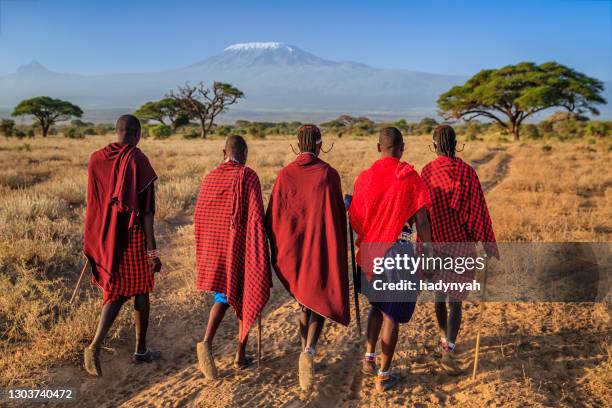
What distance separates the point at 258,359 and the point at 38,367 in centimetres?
168

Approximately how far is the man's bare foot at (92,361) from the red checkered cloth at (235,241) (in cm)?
92

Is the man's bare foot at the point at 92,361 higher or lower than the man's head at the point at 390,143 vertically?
lower

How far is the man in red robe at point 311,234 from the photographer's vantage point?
3.41 m

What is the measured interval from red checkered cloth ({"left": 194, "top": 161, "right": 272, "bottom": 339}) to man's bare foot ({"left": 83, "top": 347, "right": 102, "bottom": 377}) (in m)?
0.92

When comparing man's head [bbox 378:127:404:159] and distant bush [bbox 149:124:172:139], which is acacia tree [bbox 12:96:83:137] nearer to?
distant bush [bbox 149:124:172:139]

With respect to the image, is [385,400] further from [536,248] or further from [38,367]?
[536,248]

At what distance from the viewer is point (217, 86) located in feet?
136

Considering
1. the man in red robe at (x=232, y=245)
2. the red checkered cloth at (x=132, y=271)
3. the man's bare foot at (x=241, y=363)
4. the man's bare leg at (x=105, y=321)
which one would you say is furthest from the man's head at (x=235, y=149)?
the man's bare foot at (x=241, y=363)

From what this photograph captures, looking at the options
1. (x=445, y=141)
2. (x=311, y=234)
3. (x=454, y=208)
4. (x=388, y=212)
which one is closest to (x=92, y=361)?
(x=311, y=234)

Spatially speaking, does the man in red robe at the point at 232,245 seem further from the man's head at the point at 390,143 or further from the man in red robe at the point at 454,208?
the man in red robe at the point at 454,208

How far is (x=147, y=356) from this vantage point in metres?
3.99

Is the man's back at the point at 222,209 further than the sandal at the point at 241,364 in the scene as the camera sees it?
No

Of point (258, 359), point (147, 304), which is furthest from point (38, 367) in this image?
point (258, 359)

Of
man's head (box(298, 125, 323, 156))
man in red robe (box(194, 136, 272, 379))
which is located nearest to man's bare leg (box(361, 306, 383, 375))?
man in red robe (box(194, 136, 272, 379))
